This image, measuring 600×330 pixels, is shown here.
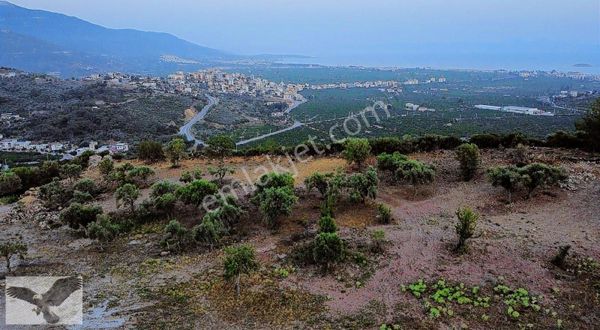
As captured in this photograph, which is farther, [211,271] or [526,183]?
[526,183]

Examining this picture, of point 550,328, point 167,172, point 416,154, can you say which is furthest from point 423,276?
point 167,172

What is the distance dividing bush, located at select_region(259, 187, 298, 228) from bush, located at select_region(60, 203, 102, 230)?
646cm

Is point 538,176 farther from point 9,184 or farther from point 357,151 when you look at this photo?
point 9,184

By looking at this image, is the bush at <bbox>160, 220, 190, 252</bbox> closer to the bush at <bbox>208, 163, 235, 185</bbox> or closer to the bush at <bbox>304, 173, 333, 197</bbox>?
the bush at <bbox>304, 173, 333, 197</bbox>

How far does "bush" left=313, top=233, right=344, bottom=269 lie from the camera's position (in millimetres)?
13219

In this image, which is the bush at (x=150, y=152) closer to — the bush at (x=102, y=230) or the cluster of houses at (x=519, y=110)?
the bush at (x=102, y=230)

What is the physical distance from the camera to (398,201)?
18047 mm

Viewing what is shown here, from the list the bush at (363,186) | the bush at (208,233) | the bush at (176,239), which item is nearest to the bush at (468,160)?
the bush at (363,186)

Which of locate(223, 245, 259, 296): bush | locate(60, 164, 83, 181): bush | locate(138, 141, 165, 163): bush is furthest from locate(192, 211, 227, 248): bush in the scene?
locate(138, 141, 165, 163): bush

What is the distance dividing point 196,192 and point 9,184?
41.3ft

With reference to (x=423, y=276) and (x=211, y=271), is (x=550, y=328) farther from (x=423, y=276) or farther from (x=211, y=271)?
(x=211, y=271)

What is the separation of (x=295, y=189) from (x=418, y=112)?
62502 mm

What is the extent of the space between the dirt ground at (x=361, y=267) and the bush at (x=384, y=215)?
33cm

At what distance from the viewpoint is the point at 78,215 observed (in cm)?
1672
